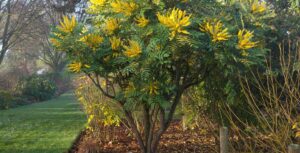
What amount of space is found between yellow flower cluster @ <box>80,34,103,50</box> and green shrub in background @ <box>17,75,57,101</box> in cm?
1670

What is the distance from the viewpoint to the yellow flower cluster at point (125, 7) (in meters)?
4.78

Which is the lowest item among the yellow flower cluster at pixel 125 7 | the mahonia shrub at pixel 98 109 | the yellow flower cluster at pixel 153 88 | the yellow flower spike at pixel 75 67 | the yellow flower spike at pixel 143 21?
the mahonia shrub at pixel 98 109

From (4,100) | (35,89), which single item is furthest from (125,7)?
(35,89)

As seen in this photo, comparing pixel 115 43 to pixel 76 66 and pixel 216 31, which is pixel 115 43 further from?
pixel 216 31

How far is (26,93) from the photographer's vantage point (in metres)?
20.9

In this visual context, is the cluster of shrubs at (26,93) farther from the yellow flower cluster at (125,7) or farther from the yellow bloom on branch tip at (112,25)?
the yellow flower cluster at (125,7)

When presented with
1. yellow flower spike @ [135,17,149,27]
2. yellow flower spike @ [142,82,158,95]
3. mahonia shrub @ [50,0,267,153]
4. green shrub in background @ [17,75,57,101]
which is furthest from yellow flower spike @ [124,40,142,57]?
green shrub in background @ [17,75,57,101]

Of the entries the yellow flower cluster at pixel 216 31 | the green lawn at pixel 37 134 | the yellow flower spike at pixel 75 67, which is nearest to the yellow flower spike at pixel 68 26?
the yellow flower spike at pixel 75 67

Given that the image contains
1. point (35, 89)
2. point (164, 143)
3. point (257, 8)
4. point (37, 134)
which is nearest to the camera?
point (257, 8)

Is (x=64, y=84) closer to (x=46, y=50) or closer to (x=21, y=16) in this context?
(x=46, y=50)

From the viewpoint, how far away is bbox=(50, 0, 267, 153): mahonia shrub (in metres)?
4.41

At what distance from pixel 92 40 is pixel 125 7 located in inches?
23.2

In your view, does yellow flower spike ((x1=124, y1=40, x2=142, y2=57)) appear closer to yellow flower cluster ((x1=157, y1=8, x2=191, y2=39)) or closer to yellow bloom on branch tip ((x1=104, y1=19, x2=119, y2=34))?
yellow flower cluster ((x1=157, y1=8, x2=191, y2=39))

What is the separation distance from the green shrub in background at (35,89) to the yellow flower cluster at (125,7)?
16.9 meters
